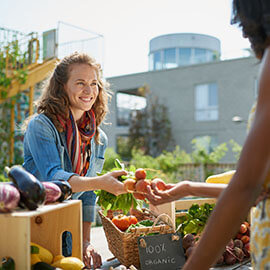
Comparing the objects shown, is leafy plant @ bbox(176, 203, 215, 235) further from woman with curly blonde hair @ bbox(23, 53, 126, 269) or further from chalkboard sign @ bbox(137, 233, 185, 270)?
woman with curly blonde hair @ bbox(23, 53, 126, 269)

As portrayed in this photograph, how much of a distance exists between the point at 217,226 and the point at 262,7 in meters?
0.61

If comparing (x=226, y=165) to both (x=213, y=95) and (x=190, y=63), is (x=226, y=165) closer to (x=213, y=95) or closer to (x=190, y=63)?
(x=213, y=95)

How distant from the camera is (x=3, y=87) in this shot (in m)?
10.4

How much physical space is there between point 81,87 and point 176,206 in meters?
1.05

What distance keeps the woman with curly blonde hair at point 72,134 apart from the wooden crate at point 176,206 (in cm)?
41

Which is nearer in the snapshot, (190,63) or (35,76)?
(35,76)

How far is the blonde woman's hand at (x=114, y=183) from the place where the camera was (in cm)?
179

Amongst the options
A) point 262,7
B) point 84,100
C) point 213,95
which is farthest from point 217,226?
point 213,95

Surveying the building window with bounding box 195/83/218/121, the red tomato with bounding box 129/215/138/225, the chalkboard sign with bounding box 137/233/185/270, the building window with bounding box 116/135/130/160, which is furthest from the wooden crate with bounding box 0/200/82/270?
the building window with bounding box 116/135/130/160

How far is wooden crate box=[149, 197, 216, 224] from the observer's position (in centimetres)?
226

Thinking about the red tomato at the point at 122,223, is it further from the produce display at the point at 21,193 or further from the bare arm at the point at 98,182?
the produce display at the point at 21,193

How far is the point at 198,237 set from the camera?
7.45 ft

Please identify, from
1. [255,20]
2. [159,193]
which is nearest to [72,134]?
[159,193]

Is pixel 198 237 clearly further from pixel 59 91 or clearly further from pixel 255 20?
pixel 255 20
